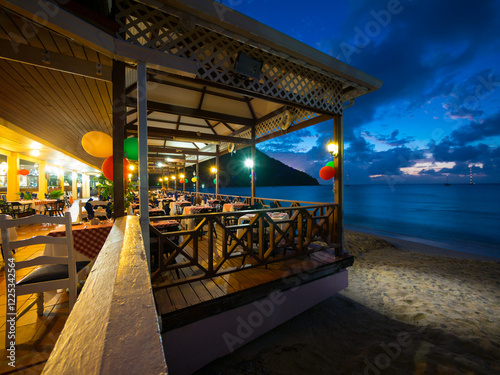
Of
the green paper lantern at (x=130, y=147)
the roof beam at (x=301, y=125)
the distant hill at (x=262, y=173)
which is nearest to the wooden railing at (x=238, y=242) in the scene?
the green paper lantern at (x=130, y=147)

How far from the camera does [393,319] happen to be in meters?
3.75

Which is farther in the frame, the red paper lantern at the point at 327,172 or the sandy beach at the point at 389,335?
the red paper lantern at the point at 327,172

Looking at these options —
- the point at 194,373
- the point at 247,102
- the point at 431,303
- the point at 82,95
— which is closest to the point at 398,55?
the point at 247,102

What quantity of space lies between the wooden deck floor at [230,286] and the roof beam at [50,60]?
308cm

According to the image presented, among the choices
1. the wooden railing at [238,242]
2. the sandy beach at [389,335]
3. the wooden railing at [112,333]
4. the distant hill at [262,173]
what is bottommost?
the sandy beach at [389,335]

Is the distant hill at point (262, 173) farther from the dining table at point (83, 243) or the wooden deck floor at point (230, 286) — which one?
the wooden deck floor at point (230, 286)

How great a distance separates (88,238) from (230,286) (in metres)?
2.30

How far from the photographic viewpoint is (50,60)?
8.29ft

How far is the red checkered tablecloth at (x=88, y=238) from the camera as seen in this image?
3.02 m

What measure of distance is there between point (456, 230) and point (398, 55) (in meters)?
17.9

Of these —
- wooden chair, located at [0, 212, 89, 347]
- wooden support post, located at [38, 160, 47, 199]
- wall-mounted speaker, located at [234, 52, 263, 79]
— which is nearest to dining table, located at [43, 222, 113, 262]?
wooden chair, located at [0, 212, 89, 347]

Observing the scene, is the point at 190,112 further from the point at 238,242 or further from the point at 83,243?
the point at 238,242

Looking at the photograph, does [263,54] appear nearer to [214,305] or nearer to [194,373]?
[214,305]

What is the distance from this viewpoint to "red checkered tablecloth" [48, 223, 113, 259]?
302 centimetres
